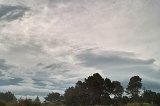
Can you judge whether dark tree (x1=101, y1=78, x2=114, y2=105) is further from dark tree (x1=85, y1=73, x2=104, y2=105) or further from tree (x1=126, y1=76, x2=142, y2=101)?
tree (x1=126, y1=76, x2=142, y2=101)

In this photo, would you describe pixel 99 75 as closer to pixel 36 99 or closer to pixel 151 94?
pixel 151 94

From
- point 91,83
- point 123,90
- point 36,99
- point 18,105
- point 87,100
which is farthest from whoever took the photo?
point 123,90

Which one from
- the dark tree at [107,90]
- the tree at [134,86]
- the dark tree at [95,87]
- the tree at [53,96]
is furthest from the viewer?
the tree at [53,96]

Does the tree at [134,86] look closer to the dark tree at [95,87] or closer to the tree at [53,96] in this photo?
the dark tree at [95,87]

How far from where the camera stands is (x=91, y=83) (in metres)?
99.8

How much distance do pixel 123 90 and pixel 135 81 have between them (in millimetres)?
10816

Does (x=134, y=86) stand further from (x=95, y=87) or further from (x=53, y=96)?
(x=53, y=96)

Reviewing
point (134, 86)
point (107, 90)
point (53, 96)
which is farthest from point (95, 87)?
point (53, 96)

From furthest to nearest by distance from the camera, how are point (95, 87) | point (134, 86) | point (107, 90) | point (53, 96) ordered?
point (53, 96), point (134, 86), point (107, 90), point (95, 87)

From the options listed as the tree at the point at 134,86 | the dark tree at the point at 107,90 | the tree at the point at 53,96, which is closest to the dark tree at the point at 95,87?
the dark tree at the point at 107,90

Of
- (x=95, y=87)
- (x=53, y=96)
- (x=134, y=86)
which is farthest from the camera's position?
(x=53, y=96)

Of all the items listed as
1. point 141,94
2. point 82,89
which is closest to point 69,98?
point 82,89

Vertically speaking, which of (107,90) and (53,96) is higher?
(53,96)

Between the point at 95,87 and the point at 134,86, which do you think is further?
the point at 134,86
